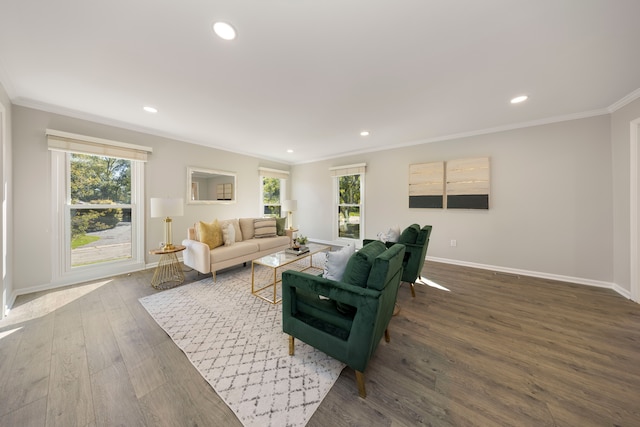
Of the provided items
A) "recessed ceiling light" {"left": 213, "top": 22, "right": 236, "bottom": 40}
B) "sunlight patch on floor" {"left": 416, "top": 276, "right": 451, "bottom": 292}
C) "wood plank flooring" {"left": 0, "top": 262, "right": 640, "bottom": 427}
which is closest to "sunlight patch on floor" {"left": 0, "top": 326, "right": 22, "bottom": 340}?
"wood plank flooring" {"left": 0, "top": 262, "right": 640, "bottom": 427}

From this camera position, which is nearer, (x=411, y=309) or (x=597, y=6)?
(x=597, y=6)

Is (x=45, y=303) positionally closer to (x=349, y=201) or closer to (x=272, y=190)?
(x=272, y=190)

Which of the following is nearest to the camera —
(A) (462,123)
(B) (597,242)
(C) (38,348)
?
(C) (38,348)

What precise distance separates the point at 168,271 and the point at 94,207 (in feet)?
4.74

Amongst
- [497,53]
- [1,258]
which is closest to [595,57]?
[497,53]

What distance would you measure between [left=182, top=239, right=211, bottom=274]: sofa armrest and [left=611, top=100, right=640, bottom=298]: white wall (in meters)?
5.55

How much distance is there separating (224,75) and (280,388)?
2713 millimetres

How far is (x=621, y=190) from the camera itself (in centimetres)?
272

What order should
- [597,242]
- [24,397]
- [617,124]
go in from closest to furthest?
1. [24,397]
2. [617,124]
3. [597,242]

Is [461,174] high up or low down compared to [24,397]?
up

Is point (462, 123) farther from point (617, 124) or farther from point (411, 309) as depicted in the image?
point (411, 309)

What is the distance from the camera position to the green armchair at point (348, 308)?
4.21ft

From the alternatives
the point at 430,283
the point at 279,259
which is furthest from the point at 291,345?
the point at 430,283

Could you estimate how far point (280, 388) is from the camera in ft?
4.53
